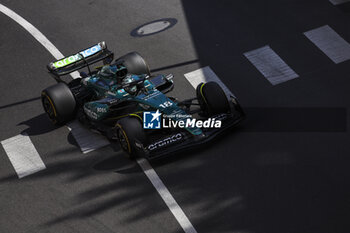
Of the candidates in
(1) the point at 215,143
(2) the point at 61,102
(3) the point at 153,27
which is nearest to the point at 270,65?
(1) the point at 215,143

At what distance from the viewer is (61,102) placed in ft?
46.3

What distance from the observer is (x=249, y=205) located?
1125 cm

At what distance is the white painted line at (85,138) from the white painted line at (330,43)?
20.4ft

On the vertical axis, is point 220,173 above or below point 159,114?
below

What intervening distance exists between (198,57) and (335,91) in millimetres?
3900

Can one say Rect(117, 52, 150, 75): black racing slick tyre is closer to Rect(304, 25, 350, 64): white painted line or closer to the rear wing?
the rear wing

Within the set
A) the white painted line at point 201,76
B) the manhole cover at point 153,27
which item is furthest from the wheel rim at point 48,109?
the manhole cover at point 153,27

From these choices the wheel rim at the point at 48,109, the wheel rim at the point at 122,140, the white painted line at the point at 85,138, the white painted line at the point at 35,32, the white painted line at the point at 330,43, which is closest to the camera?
the wheel rim at the point at 122,140

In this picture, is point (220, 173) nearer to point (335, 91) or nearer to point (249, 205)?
point (249, 205)

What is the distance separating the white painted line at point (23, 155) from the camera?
13547mm

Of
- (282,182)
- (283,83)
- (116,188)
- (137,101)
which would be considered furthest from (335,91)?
(116,188)

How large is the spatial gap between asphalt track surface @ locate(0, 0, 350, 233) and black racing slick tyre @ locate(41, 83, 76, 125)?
0.48 m

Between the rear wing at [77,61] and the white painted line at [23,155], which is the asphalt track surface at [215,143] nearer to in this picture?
the white painted line at [23,155]

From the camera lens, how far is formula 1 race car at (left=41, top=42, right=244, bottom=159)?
1256 cm
